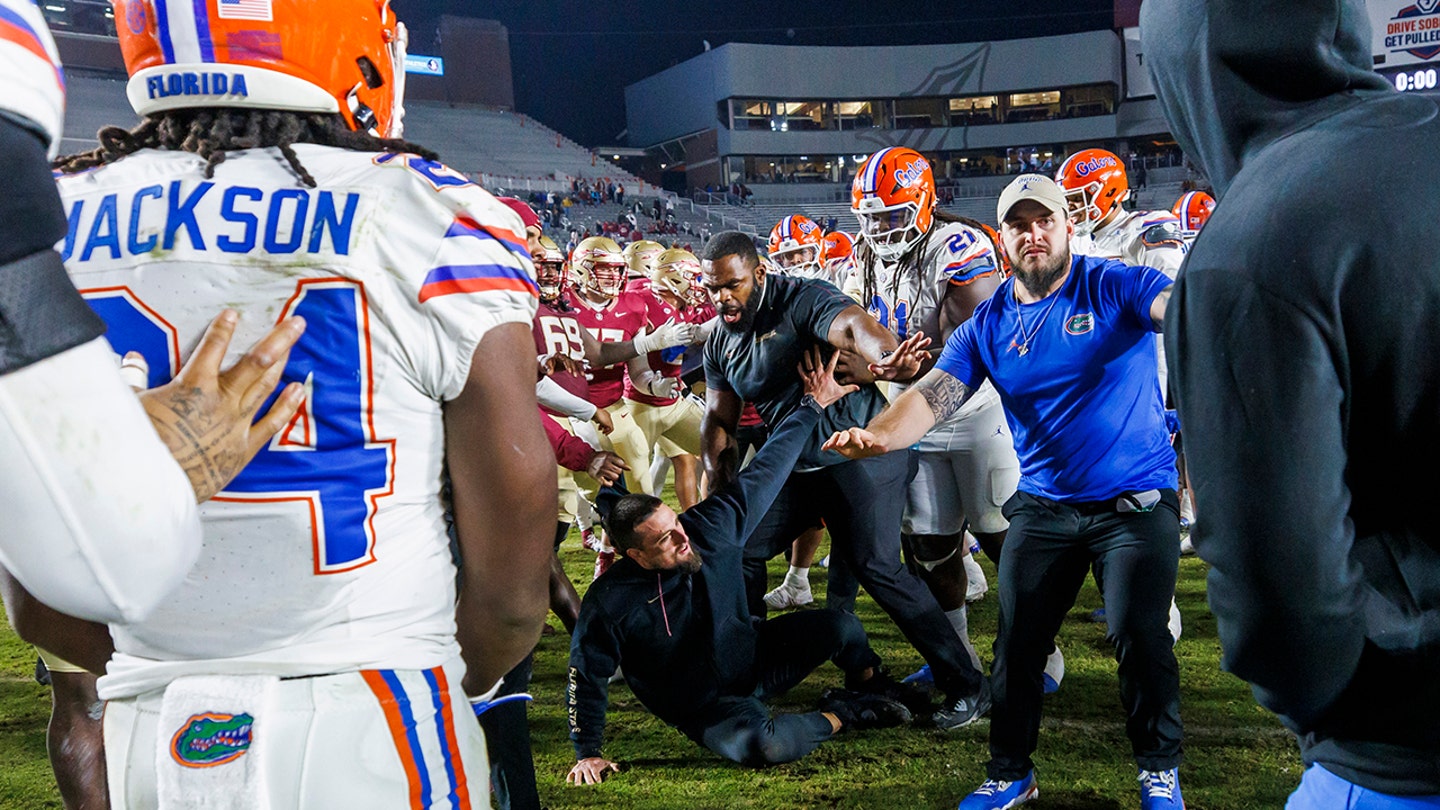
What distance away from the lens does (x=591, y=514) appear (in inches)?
315

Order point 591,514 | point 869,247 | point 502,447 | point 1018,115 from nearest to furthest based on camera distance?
point 502,447
point 869,247
point 591,514
point 1018,115

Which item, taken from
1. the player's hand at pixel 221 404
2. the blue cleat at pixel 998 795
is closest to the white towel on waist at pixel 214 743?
the player's hand at pixel 221 404

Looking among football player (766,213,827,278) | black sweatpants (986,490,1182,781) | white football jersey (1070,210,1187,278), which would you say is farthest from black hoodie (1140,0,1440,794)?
football player (766,213,827,278)

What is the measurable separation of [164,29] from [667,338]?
17.6 feet

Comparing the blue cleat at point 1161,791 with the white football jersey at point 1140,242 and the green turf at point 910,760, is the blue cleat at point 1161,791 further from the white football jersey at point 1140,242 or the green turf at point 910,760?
the white football jersey at point 1140,242

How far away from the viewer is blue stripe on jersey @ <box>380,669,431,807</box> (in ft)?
4.62

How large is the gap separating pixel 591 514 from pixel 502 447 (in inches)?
261

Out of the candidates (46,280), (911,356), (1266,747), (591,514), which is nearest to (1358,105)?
(46,280)

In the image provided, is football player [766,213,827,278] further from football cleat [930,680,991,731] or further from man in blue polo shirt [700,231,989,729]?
football cleat [930,680,991,731]

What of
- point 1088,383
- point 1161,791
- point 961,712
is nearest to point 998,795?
point 1161,791

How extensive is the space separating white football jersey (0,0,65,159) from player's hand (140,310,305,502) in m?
0.37

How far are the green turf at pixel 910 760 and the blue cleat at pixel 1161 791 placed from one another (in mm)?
236

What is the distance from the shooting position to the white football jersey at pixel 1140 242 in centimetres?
711

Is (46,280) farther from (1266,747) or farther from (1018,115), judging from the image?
(1018,115)
